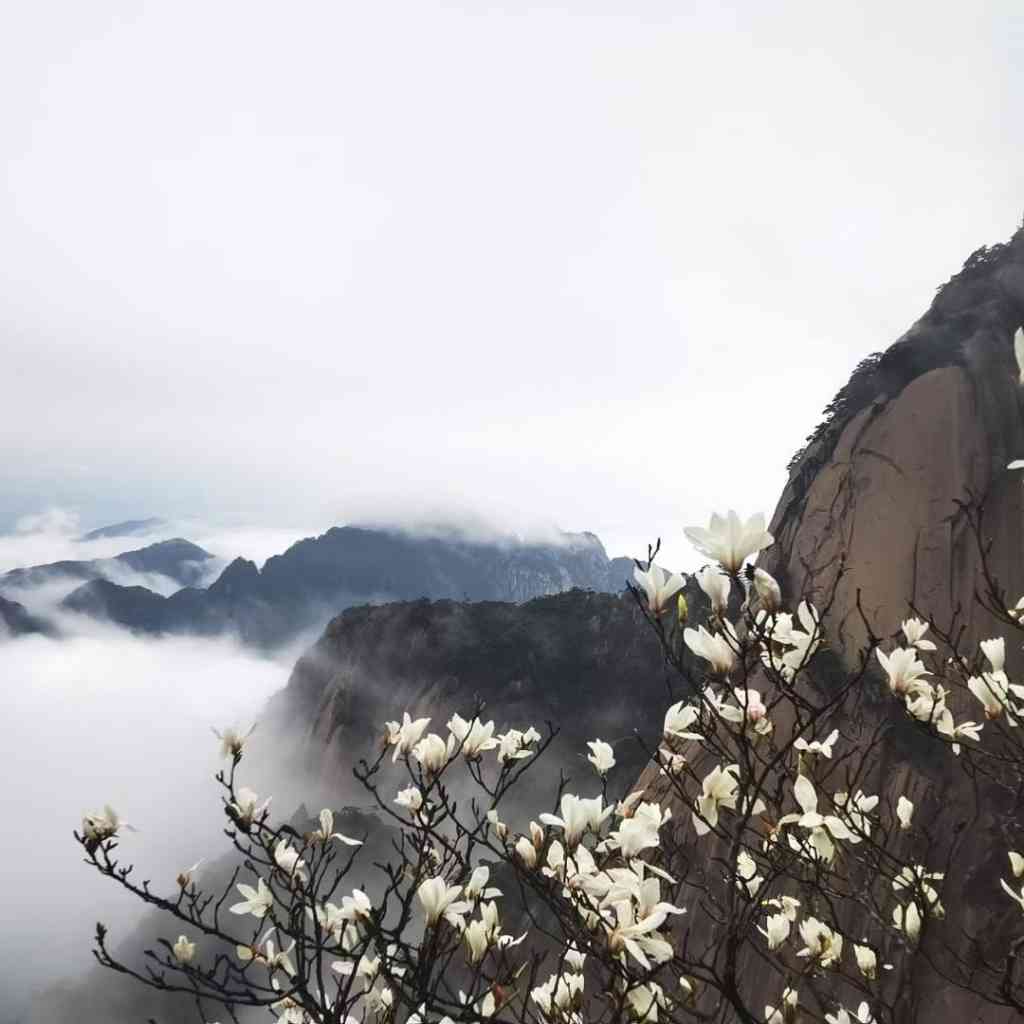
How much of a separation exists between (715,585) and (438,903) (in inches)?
71.6

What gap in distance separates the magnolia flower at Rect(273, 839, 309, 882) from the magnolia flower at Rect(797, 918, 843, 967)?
2869 mm

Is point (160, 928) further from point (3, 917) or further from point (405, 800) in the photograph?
point (3, 917)

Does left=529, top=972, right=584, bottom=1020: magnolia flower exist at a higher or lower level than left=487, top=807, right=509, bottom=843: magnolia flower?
lower

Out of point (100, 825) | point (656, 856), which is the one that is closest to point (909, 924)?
point (656, 856)

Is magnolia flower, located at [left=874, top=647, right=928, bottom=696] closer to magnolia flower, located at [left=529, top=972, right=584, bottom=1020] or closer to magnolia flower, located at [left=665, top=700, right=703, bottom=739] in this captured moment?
magnolia flower, located at [left=665, top=700, right=703, bottom=739]

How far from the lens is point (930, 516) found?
17.8m

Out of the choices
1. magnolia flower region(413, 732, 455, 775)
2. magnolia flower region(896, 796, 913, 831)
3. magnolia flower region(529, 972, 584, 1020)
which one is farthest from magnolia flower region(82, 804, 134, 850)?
magnolia flower region(896, 796, 913, 831)

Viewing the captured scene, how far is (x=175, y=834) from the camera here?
4656 inches

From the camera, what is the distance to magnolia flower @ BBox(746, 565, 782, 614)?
2.27 meters

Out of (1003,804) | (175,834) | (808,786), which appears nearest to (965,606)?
(1003,804)

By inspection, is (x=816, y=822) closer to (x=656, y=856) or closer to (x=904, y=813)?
(x=656, y=856)

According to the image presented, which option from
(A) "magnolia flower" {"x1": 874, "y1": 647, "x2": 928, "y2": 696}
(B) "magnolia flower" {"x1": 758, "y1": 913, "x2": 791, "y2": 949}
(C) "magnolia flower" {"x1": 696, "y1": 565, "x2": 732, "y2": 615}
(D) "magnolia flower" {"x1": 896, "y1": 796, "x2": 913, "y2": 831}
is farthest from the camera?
(D) "magnolia flower" {"x1": 896, "y1": 796, "x2": 913, "y2": 831}

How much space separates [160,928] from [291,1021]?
4736cm

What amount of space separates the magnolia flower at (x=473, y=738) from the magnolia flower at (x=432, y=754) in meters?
0.10
